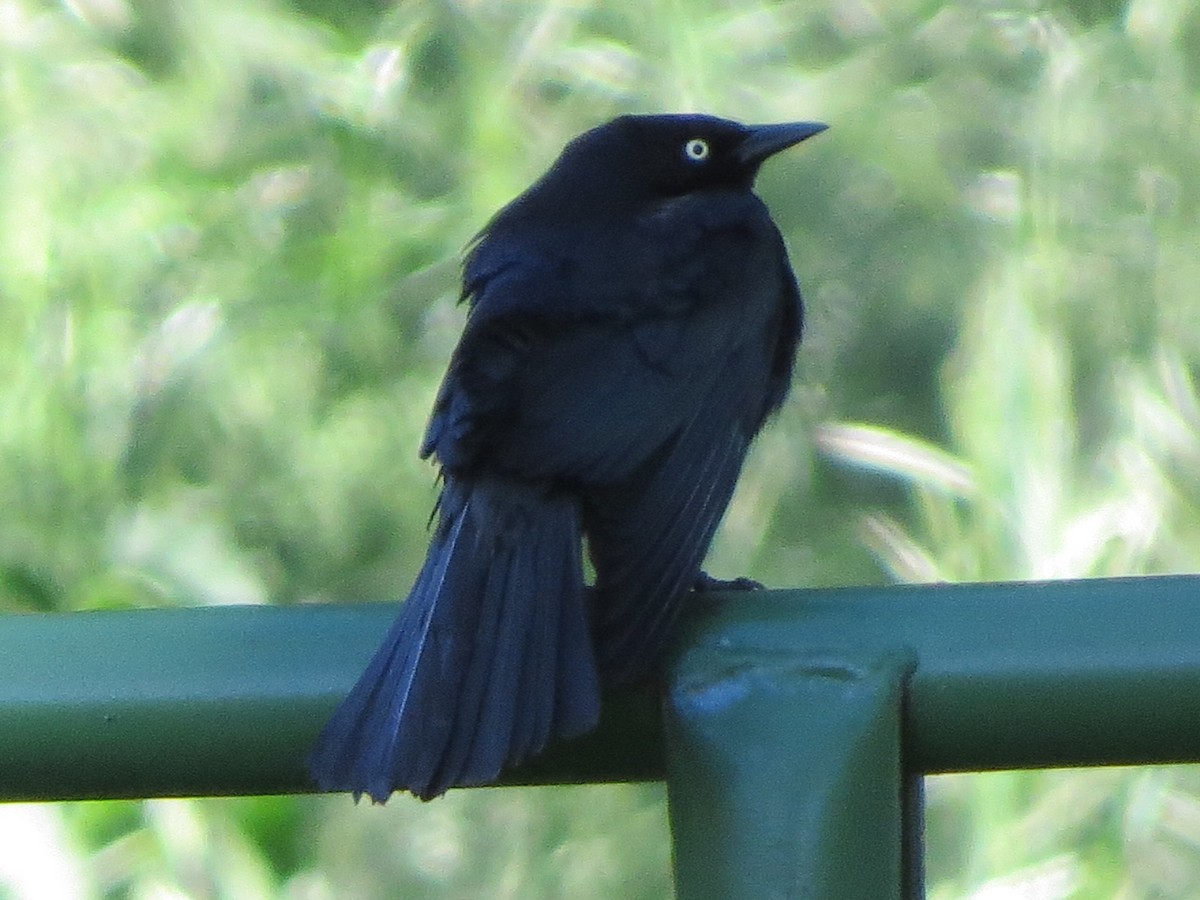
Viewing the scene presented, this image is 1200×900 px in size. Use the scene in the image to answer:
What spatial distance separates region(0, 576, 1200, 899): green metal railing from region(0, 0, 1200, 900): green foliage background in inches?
97.2

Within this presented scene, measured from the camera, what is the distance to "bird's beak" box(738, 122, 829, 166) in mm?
2879

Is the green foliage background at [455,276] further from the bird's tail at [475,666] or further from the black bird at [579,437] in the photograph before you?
the bird's tail at [475,666]

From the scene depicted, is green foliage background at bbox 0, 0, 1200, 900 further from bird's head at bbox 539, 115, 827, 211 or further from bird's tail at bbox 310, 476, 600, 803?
bird's tail at bbox 310, 476, 600, 803

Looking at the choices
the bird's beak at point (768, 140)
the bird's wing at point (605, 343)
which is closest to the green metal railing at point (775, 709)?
the bird's wing at point (605, 343)

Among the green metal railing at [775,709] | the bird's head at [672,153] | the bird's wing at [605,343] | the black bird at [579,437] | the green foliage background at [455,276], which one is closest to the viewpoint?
the green metal railing at [775,709]

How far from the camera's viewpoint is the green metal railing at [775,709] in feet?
4.48

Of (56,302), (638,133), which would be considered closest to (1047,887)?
(638,133)

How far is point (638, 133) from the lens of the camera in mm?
2836

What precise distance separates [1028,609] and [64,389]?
325cm

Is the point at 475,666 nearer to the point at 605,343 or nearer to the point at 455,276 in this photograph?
the point at 605,343

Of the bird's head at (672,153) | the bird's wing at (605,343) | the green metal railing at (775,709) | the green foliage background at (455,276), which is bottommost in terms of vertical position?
the green metal railing at (775,709)

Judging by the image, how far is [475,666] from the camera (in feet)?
5.28

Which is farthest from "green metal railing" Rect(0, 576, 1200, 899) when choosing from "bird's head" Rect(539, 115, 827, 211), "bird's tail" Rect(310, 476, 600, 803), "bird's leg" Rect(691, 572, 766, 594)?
"bird's head" Rect(539, 115, 827, 211)

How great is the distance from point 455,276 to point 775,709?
3433 mm
